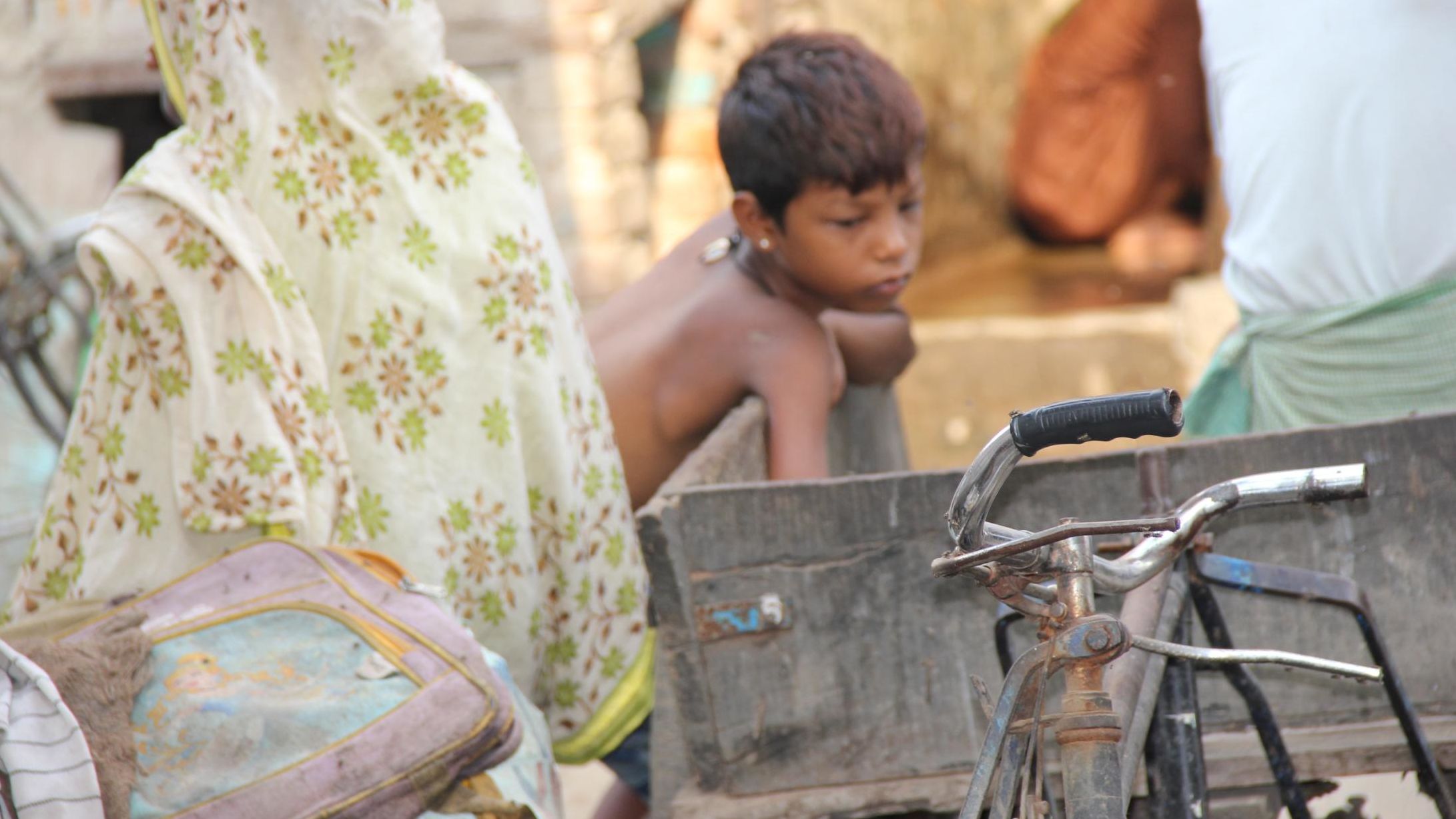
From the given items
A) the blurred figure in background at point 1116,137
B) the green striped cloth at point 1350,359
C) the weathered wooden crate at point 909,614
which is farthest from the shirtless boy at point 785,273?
the blurred figure in background at point 1116,137

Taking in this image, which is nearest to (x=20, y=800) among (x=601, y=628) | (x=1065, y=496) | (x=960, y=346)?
(x=601, y=628)

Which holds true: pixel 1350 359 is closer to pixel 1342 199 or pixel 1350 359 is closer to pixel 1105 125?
pixel 1342 199

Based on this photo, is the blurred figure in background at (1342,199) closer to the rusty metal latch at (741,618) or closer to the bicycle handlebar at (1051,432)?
the rusty metal latch at (741,618)

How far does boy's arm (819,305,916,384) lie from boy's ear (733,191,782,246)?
0.30 meters

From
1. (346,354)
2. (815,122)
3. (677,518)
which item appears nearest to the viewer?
(677,518)

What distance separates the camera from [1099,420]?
1.08 meters

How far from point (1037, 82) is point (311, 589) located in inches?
329

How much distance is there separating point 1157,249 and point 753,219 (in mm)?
7036

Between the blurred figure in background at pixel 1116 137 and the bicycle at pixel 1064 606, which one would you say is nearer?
the bicycle at pixel 1064 606

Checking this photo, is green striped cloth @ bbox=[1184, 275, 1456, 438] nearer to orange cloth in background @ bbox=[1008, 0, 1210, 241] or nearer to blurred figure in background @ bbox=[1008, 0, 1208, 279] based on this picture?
blurred figure in background @ bbox=[1008, 0, 1208, 279]

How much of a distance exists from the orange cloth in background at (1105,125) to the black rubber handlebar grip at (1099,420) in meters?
8.32

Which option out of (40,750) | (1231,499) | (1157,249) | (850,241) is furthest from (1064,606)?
(1157,249)

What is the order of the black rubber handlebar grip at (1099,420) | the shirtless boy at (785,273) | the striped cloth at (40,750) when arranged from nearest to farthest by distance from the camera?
the black rubber handlebar grip at (1099,420)
the striped cloth at (40,750)
the shirtless boy at (785,273)

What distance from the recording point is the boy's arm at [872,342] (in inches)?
110
